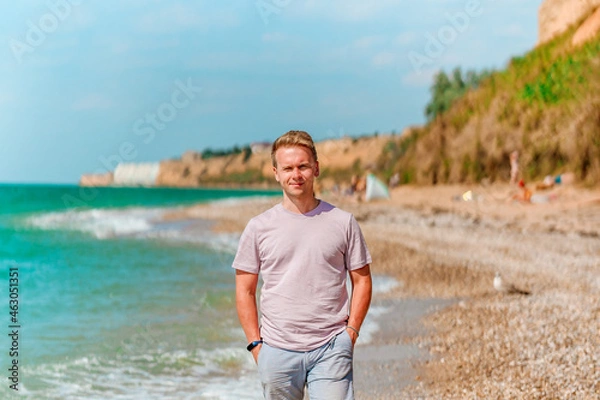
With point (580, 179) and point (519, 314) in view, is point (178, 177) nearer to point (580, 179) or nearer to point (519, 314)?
point (580, 179)

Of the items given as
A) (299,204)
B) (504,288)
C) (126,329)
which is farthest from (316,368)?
(504,288)

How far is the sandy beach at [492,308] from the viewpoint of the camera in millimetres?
5334

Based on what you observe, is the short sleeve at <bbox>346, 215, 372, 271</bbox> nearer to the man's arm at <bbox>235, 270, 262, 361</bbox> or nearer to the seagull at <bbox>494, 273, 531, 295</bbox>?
the man's arm at <bbox>235, 270, 262, 361</bbox>

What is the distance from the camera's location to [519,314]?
7.72 metres

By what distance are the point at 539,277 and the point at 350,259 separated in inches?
336

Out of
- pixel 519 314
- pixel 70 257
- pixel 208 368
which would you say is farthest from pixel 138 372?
pixel 70 257

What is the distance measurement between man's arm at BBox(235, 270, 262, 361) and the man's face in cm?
42

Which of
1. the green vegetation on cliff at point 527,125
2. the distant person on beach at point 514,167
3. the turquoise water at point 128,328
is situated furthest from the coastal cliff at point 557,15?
the turquoise water at point 128,328

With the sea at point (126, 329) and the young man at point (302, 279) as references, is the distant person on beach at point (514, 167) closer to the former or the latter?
the sea at point (126, 329)

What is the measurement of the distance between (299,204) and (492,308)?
6.19 m

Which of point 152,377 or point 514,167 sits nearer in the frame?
point 152,377

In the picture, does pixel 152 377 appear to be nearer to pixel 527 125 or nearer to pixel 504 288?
pixel 504 288

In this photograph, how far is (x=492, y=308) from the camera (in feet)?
27.2

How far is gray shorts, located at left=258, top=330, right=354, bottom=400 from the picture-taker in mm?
2752
